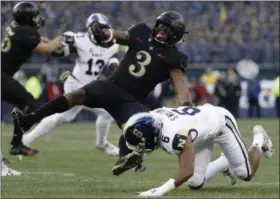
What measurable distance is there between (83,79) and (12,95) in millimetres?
2007

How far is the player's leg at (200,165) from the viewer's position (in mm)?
7477

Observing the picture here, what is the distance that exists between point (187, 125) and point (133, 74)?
1513mm

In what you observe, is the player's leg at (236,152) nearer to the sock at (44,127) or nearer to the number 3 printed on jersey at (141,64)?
the number 3 printed on jersey at (141,64)

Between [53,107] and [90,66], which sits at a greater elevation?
[53,107]

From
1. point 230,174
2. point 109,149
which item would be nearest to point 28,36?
point 109,149

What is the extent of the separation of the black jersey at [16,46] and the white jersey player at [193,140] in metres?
2.85

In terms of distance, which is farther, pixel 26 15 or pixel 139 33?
pixel 26 15

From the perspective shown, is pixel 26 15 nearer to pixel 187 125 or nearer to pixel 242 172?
pixel 242 172

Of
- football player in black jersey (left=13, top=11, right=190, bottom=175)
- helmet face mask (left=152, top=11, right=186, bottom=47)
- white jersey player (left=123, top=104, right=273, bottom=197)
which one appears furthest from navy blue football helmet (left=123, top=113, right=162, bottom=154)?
helmet face mask (left=152, top=11, right=186, bottom=47)

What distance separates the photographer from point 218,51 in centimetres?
2408

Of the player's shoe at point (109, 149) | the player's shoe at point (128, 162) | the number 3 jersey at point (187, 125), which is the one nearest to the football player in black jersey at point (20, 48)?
the player's shoe at point (109, 149)

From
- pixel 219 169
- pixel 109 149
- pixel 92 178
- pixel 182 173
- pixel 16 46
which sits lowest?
pixel 109 149

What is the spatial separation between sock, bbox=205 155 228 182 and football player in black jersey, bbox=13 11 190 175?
1.98 feet

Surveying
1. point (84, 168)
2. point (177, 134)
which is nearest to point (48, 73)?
point (84, 168)
